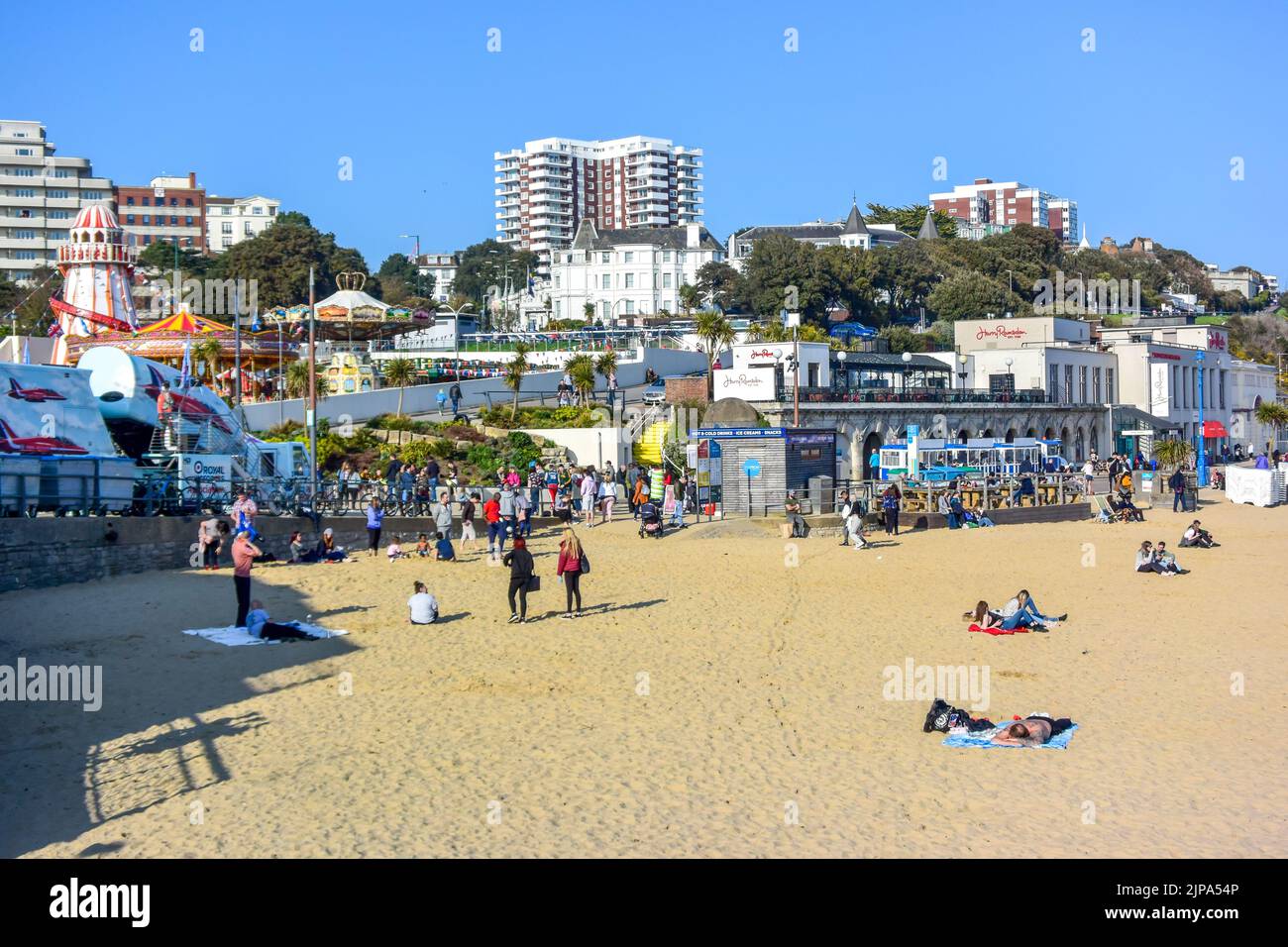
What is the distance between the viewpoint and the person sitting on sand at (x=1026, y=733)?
12.4 m

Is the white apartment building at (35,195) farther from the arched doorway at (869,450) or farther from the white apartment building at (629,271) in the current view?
the arched doorway at (869,450)

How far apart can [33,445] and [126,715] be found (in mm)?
10664

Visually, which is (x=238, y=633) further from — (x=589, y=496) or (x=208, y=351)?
(x=208, y=351)

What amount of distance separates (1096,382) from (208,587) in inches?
2072

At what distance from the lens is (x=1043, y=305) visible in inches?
4045

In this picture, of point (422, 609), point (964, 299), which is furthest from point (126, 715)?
point (964, 299)

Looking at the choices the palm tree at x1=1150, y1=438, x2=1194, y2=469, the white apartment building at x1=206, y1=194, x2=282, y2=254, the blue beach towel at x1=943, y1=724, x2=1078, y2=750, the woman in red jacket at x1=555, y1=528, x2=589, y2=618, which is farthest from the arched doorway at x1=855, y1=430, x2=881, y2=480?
the white apartment building at x1=206, y1=194, x2=282, y2=254

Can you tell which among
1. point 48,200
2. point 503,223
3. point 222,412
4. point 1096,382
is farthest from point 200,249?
point 222,412

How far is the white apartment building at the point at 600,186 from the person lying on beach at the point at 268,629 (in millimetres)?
151149

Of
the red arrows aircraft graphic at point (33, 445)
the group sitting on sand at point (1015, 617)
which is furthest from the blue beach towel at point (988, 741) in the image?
the red arrows aircraft graphic at point (33, 445)

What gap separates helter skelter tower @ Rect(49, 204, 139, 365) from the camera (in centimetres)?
4466
